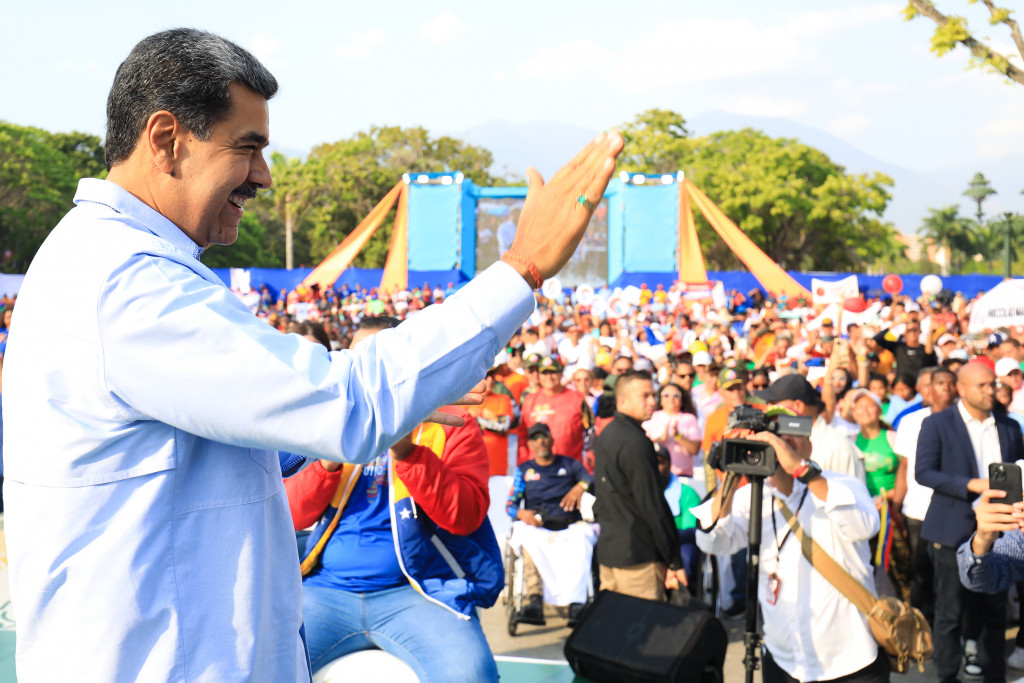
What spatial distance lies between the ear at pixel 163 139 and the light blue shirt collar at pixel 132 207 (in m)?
0.06

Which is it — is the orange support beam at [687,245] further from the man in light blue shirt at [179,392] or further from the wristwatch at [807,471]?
the man in light blue shirt at [179,392]

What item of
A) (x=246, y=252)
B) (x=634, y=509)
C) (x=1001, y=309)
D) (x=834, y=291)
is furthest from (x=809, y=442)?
(x=246, y=252)

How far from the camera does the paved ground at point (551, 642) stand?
526 cm

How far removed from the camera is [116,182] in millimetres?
1195

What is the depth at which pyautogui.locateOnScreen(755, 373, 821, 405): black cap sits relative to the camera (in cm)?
547

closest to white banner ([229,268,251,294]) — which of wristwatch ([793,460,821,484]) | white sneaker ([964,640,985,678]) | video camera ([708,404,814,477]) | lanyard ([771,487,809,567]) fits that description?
white sneaker ([964,640,985,678])

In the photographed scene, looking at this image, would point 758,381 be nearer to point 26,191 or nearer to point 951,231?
point 26,191

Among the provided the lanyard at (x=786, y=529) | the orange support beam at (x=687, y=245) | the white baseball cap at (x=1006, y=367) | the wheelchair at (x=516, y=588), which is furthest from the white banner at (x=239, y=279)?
the lanyard at (x=786, y=529)

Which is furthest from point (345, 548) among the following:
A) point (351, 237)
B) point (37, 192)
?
point (37, 192)

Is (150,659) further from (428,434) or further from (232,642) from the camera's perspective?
(428,434)

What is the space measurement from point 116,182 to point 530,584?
211 inches

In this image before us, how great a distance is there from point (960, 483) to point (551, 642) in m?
2.68

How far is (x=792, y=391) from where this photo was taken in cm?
546

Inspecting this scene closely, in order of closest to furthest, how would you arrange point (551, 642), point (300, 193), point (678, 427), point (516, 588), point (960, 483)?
point (960, 483), point (551, 642), point (516, 588), point (678, 427), point (300, 193)
